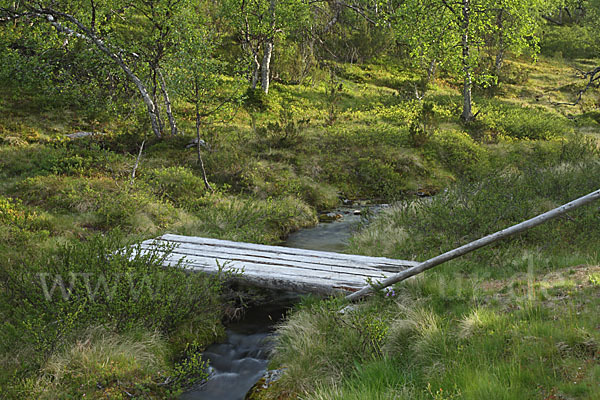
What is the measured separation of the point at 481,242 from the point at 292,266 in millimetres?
3086

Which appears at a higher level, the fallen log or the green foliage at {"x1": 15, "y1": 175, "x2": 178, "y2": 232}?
the fallen log

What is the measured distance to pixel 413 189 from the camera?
13.7 m

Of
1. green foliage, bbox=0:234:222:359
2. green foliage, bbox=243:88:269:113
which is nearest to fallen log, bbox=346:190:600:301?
green foliage, bbox=0:234:222:359

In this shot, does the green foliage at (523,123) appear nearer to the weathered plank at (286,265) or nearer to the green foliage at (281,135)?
the green foliage at (281,135)

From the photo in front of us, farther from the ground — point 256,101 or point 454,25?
point 454,25

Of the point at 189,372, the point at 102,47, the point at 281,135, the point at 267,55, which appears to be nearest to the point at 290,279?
the point at 189,372

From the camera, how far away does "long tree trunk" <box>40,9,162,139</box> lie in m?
12.9

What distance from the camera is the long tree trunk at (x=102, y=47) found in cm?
1286

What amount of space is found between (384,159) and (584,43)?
3413 centimetres

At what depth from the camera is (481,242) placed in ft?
13.2

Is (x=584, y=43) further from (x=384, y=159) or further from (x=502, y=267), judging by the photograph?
(x=502, y=267)

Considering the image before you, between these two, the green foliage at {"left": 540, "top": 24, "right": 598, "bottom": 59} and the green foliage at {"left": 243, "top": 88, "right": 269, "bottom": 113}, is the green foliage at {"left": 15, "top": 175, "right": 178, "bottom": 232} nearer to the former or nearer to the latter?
the green foliage at {"left": 243, "top": 88, "right": 269, "bottom": 113}

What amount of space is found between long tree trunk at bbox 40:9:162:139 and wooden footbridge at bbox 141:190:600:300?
757cm

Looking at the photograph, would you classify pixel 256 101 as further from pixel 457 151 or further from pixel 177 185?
pixel 177 185
